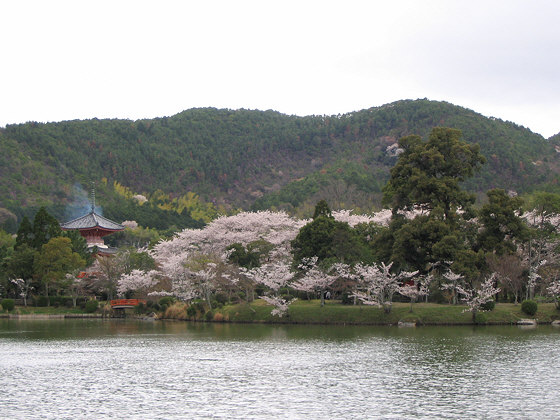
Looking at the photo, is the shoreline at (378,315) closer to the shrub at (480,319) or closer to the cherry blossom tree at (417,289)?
the shrub at (480,319)

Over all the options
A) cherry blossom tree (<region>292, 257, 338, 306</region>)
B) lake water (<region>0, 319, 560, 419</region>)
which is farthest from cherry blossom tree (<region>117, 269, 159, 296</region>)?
lake water (<region>0, 319, 560, 419</region>)

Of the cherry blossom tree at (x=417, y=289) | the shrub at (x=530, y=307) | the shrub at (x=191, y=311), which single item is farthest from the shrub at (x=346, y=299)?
the shrub at (x=530, y=307)

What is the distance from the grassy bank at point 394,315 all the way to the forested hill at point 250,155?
48.0 metres

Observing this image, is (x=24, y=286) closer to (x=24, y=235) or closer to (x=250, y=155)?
(x=24, y=235)

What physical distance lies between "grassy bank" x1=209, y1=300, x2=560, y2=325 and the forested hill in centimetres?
4802

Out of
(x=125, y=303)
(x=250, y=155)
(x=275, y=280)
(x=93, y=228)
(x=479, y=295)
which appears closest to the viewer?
(x=479, y=295)

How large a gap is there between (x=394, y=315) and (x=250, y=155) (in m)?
131

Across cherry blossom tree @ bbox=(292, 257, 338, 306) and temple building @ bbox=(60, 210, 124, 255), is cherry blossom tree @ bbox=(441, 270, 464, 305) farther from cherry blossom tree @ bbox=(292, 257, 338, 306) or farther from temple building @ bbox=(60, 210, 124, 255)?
temple building @ bbox=(60, 210, 124, 255)

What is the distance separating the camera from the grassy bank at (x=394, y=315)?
46.7 meters

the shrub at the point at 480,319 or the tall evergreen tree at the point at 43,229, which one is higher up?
the tall evergreen tree at the point at 43,229

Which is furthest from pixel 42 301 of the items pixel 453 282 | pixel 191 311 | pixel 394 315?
pixel 453 282

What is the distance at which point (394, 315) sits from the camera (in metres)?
47.8

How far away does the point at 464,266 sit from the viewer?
46969 mm

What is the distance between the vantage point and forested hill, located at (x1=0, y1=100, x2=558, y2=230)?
121 meters
